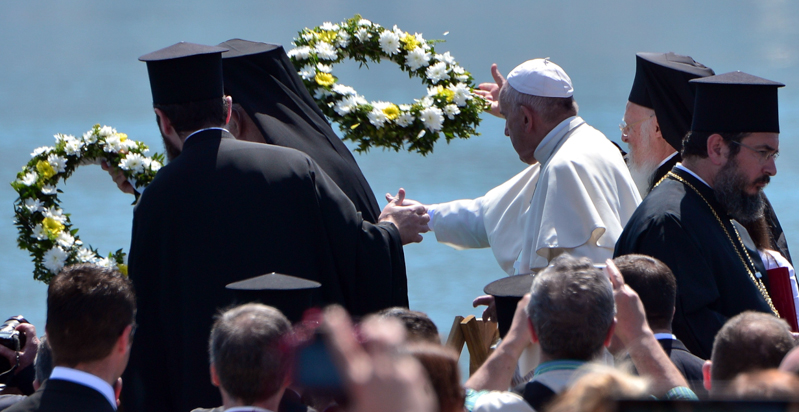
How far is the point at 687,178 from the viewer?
3.74 m

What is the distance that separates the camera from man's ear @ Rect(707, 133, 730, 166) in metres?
3.72

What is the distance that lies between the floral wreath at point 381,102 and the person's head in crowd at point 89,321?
85.0 inches

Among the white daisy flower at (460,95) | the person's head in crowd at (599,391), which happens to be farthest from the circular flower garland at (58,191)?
the person's head in crowd at (599,391)

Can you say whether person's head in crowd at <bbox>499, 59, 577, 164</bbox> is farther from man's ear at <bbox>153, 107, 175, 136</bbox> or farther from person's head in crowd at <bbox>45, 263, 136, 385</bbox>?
person's head in crowd at <bbox>45, 263, 136, 385</bbox>

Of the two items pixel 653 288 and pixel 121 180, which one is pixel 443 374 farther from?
pixel 121 180

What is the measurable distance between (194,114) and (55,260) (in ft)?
4.66

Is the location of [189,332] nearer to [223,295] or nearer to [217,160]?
[223,295]

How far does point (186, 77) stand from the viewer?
3264 millimetres

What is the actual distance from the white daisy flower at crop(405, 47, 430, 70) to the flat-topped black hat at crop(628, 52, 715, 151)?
3.70 ft

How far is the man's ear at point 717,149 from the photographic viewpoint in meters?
3.72

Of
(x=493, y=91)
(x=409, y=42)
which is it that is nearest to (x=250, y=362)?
(x=409, y=42)

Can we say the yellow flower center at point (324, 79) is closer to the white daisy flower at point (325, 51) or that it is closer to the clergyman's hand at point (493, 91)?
the white daisy flower at point (325, 51)

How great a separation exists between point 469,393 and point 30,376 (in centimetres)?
237

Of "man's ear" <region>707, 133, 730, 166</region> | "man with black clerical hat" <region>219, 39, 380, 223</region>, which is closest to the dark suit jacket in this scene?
"man with black clerical hat" <region>219, 39, 380, 223</region>
